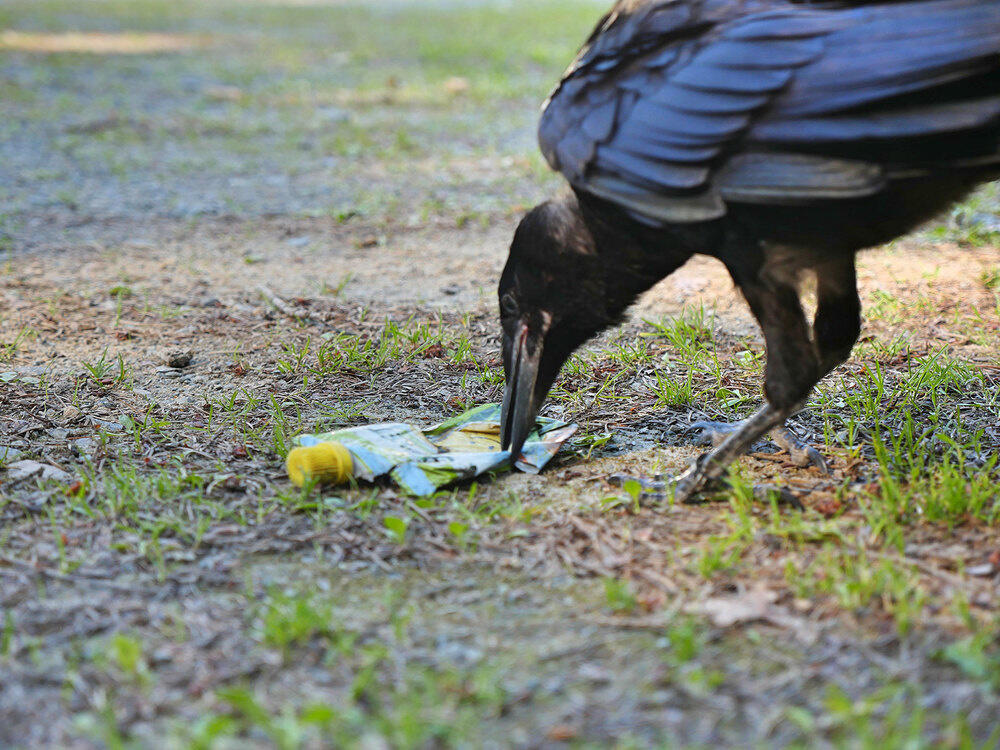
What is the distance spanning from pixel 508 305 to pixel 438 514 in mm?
857

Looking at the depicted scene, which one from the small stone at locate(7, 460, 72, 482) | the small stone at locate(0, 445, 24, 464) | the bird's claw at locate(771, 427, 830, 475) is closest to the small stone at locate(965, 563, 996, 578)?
the bird's claw at locate(771, 427, 830, 475)

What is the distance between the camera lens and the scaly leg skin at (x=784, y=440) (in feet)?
11.6

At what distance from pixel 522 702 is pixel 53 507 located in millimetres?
1679

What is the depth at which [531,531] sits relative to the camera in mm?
3084

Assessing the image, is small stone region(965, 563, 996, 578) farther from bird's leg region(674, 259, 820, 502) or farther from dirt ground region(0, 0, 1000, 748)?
bird's leg region(674, 259, 820, 502)

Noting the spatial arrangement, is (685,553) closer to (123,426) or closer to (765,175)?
(765,175)

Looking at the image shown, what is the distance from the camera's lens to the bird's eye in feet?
12.1

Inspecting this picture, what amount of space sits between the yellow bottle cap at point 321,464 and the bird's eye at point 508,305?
78 centimetres

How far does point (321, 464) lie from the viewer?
10.8 feet

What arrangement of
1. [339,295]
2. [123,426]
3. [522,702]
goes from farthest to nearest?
1. [339,295]
2. [123,426]
3. [522,702]

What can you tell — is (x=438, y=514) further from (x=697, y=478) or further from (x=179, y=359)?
(x=179, y=359)

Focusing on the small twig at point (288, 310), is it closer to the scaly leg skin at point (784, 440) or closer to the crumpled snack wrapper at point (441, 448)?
the crumpled snack wrapper at point (441, 448)

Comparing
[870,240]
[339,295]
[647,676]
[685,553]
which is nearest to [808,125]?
[870,240]

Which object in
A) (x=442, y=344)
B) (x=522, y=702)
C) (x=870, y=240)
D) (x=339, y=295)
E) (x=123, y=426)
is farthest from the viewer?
(x=339, y=295)
